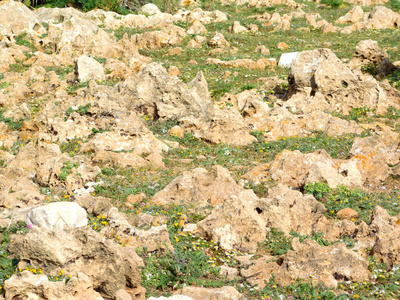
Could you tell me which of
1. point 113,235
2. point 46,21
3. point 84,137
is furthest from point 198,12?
point 113,235

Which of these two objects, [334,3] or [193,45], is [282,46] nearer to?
[193,45]

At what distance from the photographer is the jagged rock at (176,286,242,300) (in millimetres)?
6117

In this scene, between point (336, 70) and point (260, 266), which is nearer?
point (260, 266)

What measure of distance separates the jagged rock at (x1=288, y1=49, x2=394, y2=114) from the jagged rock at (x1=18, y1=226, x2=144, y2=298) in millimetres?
11194

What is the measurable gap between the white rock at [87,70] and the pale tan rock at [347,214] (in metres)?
11.5

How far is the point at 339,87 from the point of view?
15.9 m

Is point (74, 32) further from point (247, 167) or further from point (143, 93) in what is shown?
point (247, 167)

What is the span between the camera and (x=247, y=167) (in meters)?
11.6

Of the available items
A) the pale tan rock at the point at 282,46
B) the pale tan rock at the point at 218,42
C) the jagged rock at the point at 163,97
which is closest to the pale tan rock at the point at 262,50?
the pale tan rock at the point at 282,46

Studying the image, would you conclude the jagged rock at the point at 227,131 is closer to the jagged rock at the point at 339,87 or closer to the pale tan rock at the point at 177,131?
the pale tan rock at the point at 177,131

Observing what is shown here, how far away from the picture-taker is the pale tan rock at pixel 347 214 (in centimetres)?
883

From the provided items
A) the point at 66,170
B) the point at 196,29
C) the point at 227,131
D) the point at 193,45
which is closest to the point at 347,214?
the point at 227,131

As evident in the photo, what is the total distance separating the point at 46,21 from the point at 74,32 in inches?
206

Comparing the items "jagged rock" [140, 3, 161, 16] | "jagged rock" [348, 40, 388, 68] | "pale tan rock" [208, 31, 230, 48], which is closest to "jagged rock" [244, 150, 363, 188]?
"jagged rock" [348, 40, 388, 68]
